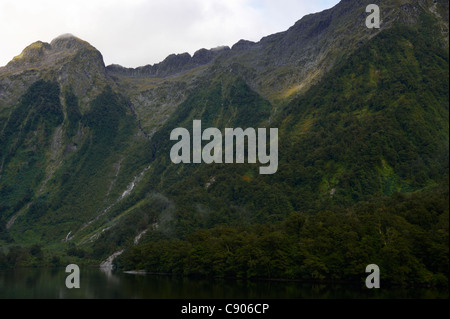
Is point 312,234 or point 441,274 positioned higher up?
point 312,234

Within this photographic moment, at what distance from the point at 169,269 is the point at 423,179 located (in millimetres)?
117861

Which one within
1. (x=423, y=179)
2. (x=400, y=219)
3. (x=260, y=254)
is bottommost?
(x=260, y=254)

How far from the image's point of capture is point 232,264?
134375 millimetres

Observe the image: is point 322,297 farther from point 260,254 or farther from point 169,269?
point 169,269
